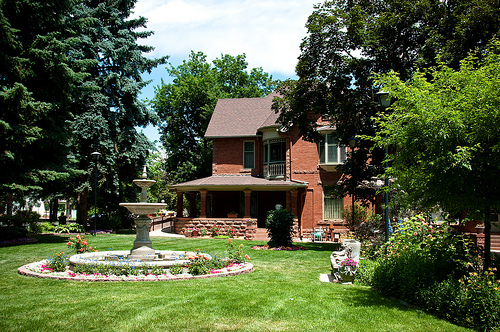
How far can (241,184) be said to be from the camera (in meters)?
25.2

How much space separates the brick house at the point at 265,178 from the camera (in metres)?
25.5

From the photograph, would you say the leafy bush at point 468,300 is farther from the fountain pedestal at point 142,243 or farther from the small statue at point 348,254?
the fountain pedestal at point 142,243

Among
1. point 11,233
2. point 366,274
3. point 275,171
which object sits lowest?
point 366,274

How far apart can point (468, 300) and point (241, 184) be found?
19.2 metres

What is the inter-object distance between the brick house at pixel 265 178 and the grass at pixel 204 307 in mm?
15096

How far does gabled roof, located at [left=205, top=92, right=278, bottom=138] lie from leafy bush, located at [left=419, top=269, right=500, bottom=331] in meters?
20.6

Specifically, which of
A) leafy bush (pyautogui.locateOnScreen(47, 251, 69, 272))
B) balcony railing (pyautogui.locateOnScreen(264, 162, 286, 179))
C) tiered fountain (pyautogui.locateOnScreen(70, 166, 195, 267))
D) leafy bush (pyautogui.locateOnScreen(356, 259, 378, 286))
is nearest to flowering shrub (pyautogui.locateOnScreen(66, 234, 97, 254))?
tiered fountain (pyautogui.locateOnScreen(70, 166, 195, 267))

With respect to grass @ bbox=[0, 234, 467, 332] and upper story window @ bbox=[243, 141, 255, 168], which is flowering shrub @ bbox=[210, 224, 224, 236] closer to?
upper story window @ bbox=[243, 141, 255, 168]

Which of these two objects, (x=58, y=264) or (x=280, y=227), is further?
(x=280, y=227)

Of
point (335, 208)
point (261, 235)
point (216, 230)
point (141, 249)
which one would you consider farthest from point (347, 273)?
point (335, 208)

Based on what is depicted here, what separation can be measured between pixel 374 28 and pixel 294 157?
11289 mm

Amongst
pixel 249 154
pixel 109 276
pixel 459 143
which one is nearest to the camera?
pixel 459 143

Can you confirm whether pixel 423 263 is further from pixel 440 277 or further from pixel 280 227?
pixel 280 227

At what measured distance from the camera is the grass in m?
6.32
